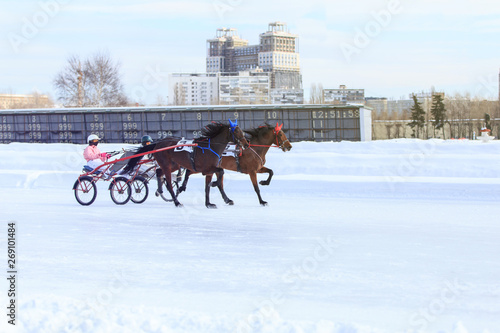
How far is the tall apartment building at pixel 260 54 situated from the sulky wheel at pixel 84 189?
16457 cm

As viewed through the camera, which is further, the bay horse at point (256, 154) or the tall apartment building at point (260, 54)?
the tall apartment building at point (260, 54)

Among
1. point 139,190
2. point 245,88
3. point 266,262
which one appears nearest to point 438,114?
point 139,190

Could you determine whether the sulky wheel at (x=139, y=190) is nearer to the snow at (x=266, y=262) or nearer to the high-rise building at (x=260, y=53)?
the snow at (x=266, y=262)

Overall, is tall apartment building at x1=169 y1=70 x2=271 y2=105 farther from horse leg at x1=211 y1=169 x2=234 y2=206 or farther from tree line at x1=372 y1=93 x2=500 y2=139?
horse leg at x1=211 y1=169 x2=234 y2=206

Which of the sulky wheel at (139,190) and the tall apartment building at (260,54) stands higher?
the tall apartment building at (260,54)

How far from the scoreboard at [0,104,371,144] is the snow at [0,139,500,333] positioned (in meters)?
18.4

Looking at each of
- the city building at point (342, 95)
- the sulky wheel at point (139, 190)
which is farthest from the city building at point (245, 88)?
the sulky wheel at point (139, 190)

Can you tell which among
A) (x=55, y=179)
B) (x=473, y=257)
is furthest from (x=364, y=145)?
(x=473, y=257)

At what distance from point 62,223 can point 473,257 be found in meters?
6.28

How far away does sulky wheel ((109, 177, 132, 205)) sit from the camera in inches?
459

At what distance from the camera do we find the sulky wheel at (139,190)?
11.9 m

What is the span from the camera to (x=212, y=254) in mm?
7105

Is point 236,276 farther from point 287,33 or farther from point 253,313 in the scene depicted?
point 287,33

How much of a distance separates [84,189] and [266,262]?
20.7ft
